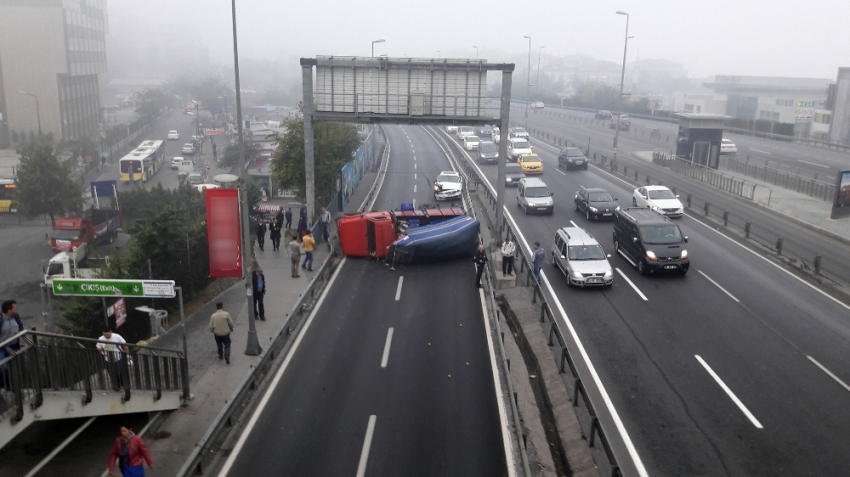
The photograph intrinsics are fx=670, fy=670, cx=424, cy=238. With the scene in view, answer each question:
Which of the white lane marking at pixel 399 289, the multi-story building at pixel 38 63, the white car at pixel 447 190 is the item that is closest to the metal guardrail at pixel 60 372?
the white lane marking at pixel 399 289

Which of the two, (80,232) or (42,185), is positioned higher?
(42,185)

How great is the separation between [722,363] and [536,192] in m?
18.4

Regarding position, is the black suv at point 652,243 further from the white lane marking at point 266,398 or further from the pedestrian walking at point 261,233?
the pedestrian walking at point 261,233

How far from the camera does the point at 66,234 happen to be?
38094mm

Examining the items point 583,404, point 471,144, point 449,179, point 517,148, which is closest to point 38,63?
point 471,144

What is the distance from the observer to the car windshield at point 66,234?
3800 cm

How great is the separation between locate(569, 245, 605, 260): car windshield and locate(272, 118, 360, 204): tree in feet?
54.0

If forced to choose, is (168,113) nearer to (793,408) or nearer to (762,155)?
(762,155)

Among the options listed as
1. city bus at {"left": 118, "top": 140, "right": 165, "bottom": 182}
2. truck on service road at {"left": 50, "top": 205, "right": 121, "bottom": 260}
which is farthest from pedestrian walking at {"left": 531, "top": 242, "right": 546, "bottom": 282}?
city bus at {"left": 118, "top": 140, "right": 165, "bottom": 182}

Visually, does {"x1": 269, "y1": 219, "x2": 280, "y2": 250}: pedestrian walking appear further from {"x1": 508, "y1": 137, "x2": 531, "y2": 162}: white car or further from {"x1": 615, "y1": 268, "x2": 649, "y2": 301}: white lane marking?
{"x1": 508, "y1": 137, "x2": 531, "y2": 162}: white car

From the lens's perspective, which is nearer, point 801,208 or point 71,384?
point 71,384

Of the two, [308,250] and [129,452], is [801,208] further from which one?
[129,452]

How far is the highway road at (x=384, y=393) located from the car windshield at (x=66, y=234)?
2311 centimetres

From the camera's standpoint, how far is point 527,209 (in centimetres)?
3275
